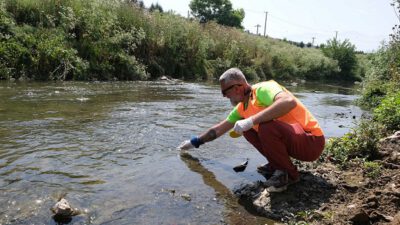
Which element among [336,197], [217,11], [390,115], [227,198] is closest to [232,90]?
[227,198]

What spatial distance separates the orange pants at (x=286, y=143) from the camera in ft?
12.1

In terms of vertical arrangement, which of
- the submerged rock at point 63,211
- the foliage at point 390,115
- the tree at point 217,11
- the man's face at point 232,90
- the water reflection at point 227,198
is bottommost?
the water reflection at point 227,198

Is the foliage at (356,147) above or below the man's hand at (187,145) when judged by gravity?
above

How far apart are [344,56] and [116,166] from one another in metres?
41.2

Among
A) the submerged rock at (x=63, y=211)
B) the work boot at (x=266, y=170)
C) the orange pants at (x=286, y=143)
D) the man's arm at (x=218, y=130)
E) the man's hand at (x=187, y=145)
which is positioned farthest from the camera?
the man's hand at (x=187, y=145)

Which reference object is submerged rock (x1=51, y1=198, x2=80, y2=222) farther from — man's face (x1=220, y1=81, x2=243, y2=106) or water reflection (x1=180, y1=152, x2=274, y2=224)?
man's face (x1=220, y1=81, x2=243, y2=106)

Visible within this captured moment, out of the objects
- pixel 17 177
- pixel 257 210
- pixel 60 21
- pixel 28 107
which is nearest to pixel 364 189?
pixel 257 210

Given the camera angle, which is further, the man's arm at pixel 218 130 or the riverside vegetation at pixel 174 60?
the man's arm at pixel 218 130

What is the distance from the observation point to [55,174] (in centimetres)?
397

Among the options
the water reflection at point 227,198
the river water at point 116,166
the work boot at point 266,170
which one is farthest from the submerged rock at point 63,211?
the work boot at point 266,170

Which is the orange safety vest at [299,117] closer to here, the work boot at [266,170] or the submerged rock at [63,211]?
the work boot at [266,170]

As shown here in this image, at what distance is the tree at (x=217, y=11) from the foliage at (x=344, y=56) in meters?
24.5

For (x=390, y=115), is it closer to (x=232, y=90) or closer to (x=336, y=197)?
(x=336, y=197)

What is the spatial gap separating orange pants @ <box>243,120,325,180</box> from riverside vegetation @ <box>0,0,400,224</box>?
0.32 meters
